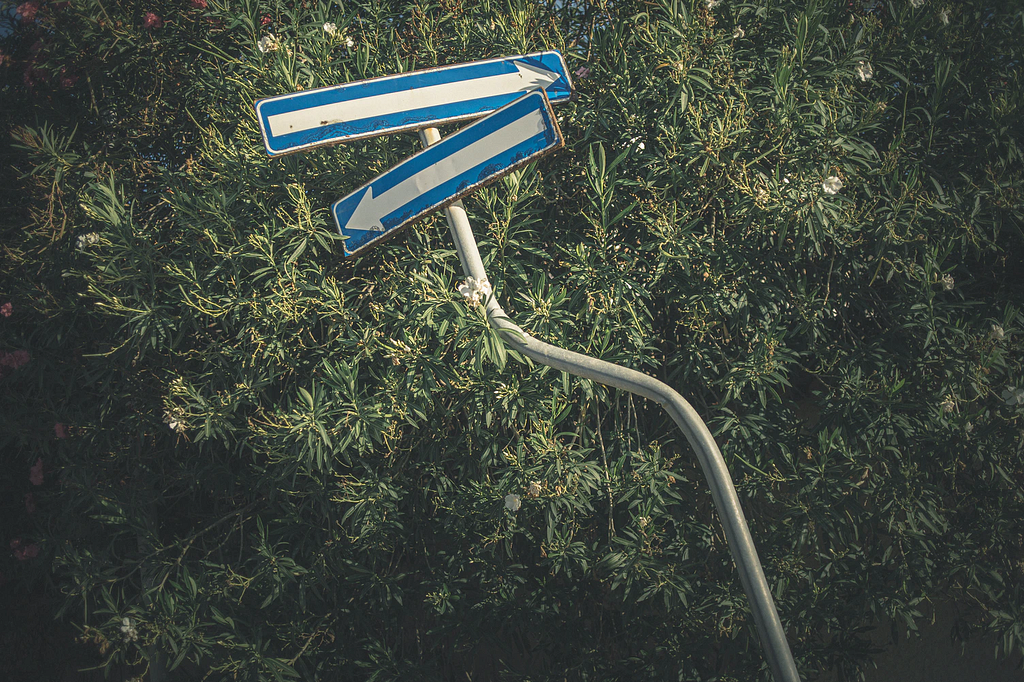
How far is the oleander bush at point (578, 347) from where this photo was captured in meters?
3.01

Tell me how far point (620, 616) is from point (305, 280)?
2294 millimetres

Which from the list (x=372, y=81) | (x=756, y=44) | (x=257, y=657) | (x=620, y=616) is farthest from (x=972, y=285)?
(x=257, y=657)

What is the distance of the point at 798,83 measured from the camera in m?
3.12

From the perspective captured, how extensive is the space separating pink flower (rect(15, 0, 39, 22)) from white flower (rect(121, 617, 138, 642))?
3297 mm

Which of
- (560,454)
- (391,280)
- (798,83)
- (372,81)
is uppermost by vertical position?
(372,81)

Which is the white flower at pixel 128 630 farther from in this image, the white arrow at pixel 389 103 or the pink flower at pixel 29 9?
the pink flower at pixel 29 9

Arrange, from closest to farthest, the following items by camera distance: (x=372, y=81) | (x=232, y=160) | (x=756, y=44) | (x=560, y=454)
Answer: (x=372, y=81), (x=560, y=454), (x=232, y=160), (x=756, y=44)

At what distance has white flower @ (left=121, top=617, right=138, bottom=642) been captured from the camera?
3.15 meters

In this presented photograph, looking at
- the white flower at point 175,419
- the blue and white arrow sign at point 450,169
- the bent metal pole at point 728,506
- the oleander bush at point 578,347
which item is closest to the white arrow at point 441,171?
the blue and white arrow sign at point 450,169

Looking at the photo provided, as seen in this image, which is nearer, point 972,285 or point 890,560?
point 890,560

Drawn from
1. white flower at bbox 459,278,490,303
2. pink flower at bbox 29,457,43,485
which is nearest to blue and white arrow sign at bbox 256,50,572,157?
white flower at bbox 459,278,490,303

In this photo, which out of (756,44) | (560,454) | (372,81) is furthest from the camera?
(756,44)

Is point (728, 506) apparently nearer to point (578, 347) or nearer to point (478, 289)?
point (478, 289)

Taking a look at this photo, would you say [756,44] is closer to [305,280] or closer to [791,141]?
[791,141]
